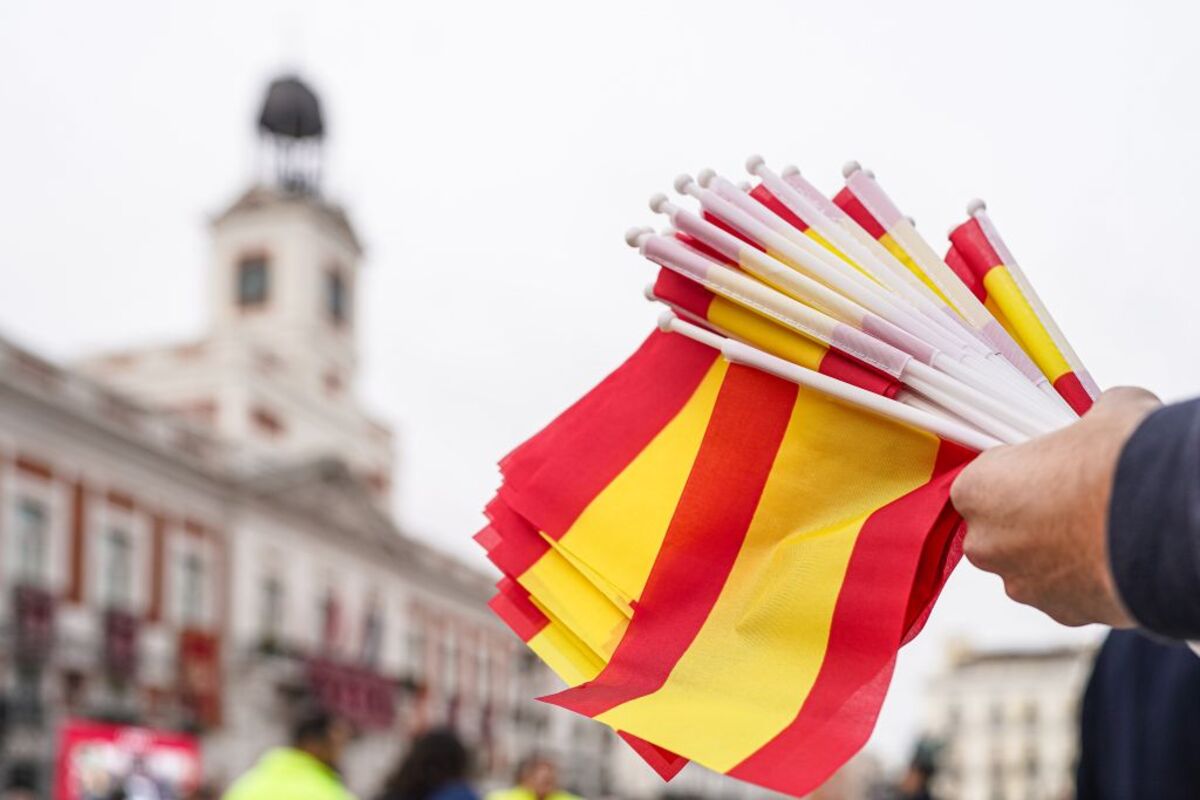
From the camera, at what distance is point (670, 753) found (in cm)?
109

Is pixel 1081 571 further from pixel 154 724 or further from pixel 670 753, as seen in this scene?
pixel 154 724

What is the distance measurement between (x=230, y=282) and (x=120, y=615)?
640 inches

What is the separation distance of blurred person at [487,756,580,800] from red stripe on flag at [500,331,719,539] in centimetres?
503

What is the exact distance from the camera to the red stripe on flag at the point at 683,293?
3.89ft

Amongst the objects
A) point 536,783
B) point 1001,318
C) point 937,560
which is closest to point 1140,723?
point 937,560

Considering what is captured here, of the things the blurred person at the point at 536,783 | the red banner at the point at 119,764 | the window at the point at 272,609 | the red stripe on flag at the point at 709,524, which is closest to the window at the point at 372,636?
the window at the point at 272,609

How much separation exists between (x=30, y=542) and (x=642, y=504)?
77.1 ft

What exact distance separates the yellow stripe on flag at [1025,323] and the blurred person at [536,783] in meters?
5.25

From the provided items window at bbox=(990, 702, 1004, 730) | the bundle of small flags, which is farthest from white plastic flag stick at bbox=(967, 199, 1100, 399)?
window at bbox=(990, 702, 1004, 730)

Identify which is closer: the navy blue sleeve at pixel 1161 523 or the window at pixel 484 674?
the navy blue sleeve at pixel 1161 523

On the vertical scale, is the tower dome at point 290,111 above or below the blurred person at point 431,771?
above

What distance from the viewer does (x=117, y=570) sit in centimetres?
2531

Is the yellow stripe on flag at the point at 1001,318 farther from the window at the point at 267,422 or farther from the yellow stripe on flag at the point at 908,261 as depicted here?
the window at the point at 267,422

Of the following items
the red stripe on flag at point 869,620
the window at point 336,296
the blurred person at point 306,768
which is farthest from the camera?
the window at point 336,296
